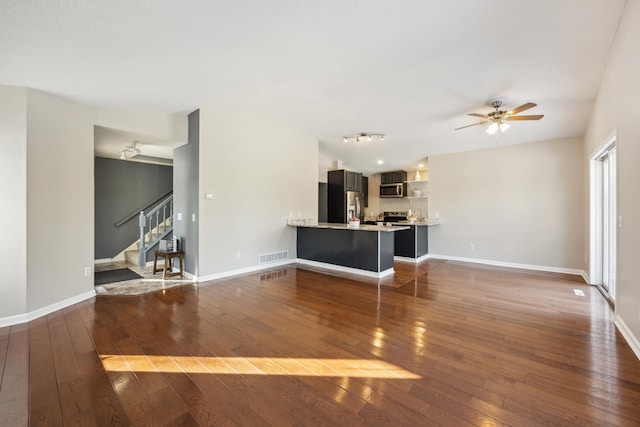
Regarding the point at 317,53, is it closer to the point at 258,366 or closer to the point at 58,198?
the point at 258,366

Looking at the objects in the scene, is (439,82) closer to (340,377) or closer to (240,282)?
(340,377)

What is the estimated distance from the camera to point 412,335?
2627 mm

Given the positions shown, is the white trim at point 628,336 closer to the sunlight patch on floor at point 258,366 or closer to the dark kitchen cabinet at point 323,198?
the sunlight patch on floor at point 258,366

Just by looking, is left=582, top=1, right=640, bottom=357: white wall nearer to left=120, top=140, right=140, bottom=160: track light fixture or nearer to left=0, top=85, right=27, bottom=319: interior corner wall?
left=0, top=85, right=27, bottom=319: interior corner wall

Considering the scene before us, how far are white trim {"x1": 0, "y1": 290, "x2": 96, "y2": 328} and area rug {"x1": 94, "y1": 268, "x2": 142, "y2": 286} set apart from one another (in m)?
0.85

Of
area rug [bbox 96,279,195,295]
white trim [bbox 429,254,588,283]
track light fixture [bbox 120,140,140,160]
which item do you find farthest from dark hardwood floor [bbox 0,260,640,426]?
track light fixture [bbox 120,140,140,160]

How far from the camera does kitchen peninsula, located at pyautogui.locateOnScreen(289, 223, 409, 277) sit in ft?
16.0

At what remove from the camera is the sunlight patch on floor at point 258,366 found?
6.58ft

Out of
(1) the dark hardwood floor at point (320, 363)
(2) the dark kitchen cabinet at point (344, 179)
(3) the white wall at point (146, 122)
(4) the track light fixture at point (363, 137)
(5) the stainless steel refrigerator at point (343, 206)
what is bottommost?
(1) the dark hardwood floor at point (320, 363)

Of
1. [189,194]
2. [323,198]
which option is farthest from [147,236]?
[323,198]

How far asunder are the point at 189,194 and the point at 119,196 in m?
3.14

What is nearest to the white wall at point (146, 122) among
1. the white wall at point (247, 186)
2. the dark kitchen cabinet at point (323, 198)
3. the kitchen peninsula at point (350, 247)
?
the white wall at point (247, 186)

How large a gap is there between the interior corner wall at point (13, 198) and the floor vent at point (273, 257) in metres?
3.24

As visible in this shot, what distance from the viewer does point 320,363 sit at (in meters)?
2.14
